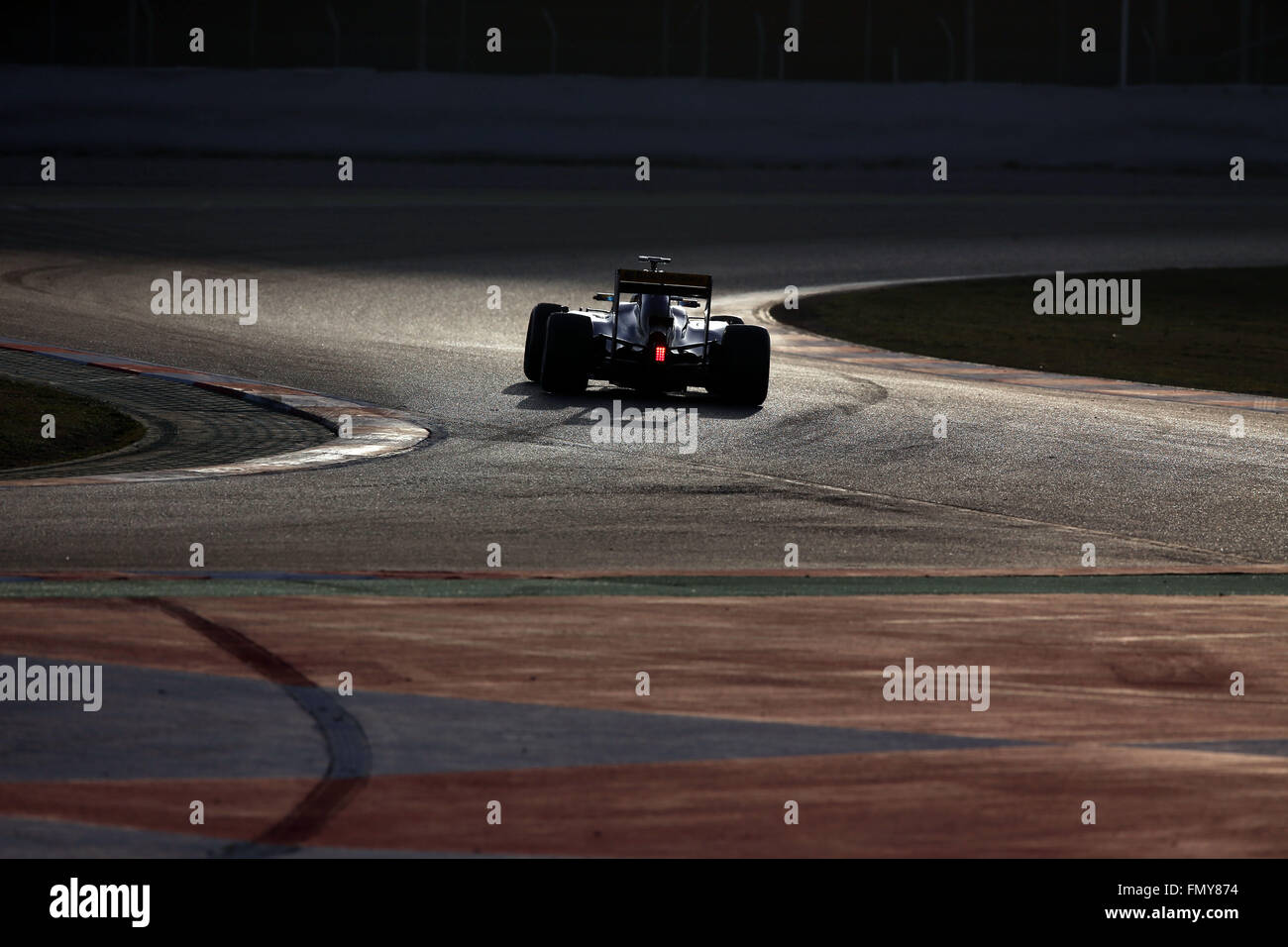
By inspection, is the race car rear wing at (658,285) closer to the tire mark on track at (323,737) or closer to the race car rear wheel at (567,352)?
the race car rear wheel at (567,352)

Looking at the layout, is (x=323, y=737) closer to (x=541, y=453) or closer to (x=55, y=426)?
(x=541, y=453)

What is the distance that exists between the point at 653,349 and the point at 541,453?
2.73 metres

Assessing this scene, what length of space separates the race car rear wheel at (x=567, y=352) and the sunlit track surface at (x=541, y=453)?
0.27 meters

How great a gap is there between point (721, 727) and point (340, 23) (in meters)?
36.9

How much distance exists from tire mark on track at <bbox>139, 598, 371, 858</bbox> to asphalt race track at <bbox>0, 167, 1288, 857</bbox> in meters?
0.02

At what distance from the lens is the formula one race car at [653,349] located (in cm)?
1480

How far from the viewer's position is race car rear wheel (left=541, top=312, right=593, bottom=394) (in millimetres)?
14766

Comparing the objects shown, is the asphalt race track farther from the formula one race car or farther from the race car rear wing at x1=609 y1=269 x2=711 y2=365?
the race car rear wing at x1=609 y1=269 x2=711 y2=365

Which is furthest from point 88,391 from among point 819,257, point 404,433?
point 819,257

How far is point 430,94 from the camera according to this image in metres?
38.1

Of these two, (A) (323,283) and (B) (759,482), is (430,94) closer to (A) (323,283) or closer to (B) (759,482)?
(A) (323,283)

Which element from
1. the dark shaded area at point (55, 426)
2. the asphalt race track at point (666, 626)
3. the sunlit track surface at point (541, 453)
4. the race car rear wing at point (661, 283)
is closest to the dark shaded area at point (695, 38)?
the sunlit track surface at point (541, 453)

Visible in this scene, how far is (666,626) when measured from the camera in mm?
7520

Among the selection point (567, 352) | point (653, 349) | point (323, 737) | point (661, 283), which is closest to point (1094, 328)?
point (661, 283)
